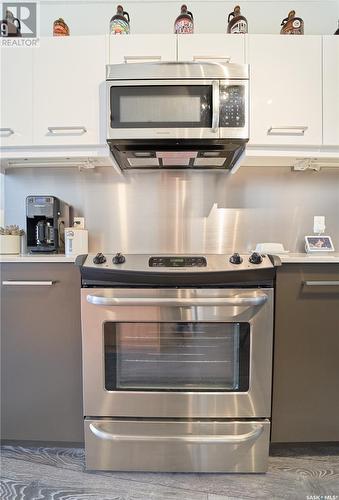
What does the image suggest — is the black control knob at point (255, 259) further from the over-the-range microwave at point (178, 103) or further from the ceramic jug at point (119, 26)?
the ceramic jug at point (119, 26)

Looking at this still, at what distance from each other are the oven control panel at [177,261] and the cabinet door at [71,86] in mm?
708

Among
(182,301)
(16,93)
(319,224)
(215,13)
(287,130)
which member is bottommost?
(182,301)

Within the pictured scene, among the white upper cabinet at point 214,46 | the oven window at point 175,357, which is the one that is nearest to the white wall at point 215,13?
the white upper cabinet at point 214,46

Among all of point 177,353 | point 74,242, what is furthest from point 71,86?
point 177,353

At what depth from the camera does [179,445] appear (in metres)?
1.23

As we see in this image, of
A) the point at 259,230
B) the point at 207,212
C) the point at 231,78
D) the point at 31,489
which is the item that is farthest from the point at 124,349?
the point at 231,78

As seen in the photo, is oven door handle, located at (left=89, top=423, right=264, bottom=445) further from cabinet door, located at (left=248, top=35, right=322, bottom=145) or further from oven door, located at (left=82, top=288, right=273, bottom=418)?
cabinet door, located at (left=248, top=35, right=322, bottom=145)

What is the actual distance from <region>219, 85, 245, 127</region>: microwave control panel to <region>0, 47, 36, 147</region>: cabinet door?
99cm

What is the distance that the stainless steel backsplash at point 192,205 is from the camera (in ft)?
5.70

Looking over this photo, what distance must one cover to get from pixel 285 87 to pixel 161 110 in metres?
0.66

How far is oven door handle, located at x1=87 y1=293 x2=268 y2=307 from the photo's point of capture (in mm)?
1175

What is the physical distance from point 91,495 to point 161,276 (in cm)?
98

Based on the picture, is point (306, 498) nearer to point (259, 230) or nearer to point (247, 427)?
point (247, 427)

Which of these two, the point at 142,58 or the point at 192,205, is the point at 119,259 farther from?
A: the point at 142,58
